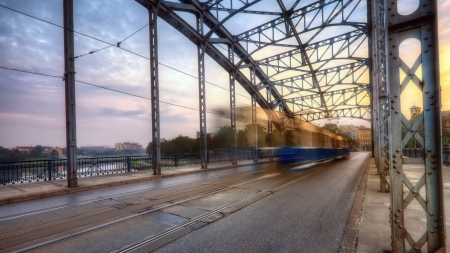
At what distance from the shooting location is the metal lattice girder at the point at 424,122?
9.05 ft

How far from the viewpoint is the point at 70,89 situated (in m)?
10.4

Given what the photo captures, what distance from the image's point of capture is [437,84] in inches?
109

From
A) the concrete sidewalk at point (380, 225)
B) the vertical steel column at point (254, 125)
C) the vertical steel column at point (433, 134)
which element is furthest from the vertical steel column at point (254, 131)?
the vertical steel column at point (433, 134)

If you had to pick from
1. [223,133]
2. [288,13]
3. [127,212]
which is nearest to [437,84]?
[127,212]

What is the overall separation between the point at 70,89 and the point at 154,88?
16.0 ft

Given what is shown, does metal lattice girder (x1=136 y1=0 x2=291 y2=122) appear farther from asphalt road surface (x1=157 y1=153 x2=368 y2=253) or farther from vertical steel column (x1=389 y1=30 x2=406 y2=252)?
vertical steel column (x1=389 y1=30 x2=406 y2=252)

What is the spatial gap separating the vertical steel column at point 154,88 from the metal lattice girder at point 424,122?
12.9 meters

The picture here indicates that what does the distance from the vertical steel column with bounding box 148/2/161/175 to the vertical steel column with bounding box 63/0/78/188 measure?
454cm

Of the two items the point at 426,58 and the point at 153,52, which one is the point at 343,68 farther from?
the point at 426,58

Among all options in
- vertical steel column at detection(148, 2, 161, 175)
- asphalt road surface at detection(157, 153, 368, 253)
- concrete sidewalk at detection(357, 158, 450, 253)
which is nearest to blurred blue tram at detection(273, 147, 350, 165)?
vertical steel column at detection(148, 2, 161, 175)

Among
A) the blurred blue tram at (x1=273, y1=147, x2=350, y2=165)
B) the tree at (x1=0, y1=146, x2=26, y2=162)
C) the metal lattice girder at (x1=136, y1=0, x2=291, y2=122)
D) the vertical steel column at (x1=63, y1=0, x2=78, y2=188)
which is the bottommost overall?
the blurred blue tram at (x1=273, y1=147, x2=350, y2=165)

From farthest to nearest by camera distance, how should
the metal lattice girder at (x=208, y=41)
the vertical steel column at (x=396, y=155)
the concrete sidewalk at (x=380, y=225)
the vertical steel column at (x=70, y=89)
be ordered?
the metal lattice girder at (x=208, y=41), the vertical steel column at (x=70, y=89), the concrete sidewalk at (x=380, y=225), the vertical steel column at (x=396, y=155)

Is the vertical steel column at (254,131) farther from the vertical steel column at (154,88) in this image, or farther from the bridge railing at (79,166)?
the vertical steel column at (154,88)

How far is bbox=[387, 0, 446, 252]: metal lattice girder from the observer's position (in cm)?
276
